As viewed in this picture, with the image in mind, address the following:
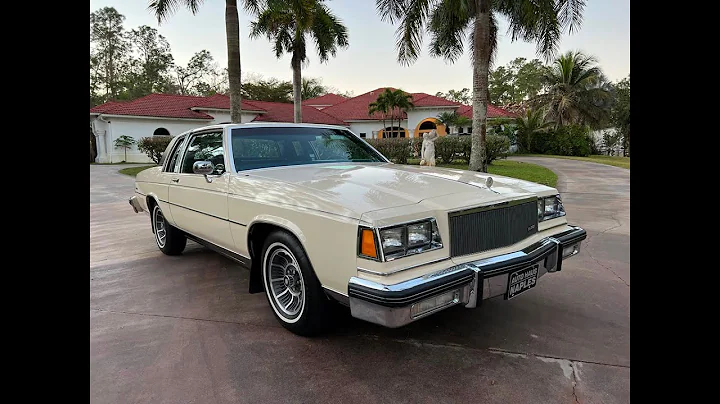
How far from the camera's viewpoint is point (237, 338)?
308 cm

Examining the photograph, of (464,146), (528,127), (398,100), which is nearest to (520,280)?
(464,146)

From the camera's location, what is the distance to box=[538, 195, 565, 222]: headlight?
11.1ft

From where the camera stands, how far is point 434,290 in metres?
2.32

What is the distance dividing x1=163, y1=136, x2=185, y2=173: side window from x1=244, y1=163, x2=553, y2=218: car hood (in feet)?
6.36

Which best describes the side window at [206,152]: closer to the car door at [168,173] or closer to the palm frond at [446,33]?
the car door at [168,173]

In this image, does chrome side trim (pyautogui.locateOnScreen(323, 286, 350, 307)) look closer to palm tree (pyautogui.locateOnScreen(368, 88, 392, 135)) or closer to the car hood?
the car hood

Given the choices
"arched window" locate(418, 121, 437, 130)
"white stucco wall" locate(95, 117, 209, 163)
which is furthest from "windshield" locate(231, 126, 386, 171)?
"arched window" locate(418, 121, 437, 130)

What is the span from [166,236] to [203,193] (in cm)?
171

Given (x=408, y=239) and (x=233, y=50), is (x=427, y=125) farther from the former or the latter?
(x=408, y=239)

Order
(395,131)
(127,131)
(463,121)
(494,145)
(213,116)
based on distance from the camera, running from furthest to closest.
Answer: (395,131) → (213,116) → (463,121) → (127,131) → (494,145)
